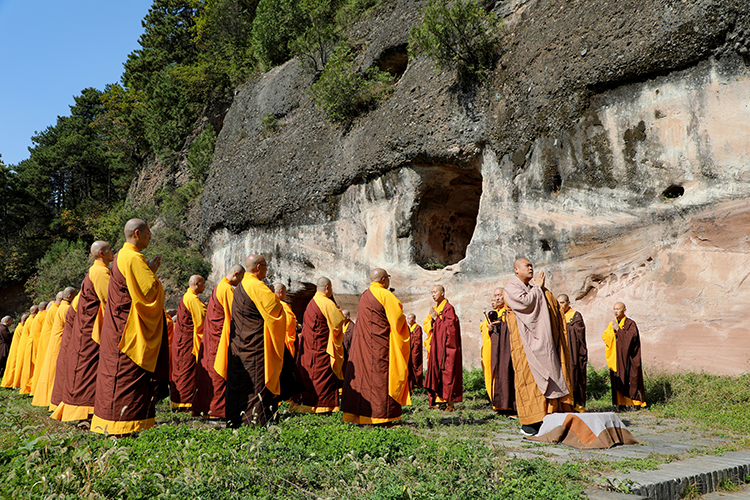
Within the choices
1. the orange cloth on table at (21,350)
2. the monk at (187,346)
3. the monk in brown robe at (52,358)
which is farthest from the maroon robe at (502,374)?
the orange cloth on table at (21,350)

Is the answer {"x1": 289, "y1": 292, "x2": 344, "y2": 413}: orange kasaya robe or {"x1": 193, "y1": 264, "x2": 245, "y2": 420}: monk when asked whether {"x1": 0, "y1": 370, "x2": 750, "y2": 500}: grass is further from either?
{"x1": 289, "y1": 292, "x2": 344, "y2": 413}: orange kasaya robe

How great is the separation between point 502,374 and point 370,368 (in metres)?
2.45

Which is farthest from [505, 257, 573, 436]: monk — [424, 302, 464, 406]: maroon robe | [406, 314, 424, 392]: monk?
[406, 314, 424, 392]: monk

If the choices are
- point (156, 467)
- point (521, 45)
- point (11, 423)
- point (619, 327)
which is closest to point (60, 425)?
point (11, 423)

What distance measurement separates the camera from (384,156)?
13.4 metres

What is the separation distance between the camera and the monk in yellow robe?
36.8ft

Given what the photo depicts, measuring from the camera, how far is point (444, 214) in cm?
1439

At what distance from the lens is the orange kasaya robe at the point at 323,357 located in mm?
7641

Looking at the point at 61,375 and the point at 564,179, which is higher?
the point at 564,179

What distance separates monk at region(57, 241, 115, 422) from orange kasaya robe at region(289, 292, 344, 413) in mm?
2795

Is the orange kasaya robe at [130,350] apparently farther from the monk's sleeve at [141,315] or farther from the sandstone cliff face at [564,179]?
the sandstone cliff face at [564,179]

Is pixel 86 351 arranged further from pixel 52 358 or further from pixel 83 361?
pixel 52 358

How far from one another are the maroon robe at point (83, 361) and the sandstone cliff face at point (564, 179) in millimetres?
7761

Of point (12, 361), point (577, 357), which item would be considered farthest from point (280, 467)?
point (12, 361)
